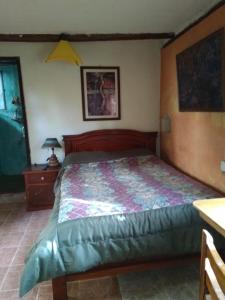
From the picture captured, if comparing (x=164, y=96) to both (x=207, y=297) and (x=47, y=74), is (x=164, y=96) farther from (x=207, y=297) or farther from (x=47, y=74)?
(x=207, y=297)

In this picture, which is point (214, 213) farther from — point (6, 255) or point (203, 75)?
point (6, 255)

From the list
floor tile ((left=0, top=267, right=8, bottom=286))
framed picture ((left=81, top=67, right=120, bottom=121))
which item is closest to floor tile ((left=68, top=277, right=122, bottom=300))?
floor tile ((left=0, top=267, right=8, bottom=286))

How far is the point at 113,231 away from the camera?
1648mm

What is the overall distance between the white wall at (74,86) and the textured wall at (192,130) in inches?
9.3

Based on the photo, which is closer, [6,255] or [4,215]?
[6,255]

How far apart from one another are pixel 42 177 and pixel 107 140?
3.47 feet

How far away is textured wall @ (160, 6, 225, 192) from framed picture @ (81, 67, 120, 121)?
2.30 ft

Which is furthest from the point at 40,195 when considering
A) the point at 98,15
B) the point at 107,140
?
the point at 98,15

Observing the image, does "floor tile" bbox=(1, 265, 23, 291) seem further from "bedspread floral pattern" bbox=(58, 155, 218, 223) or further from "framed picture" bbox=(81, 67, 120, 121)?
"framed picture" bbox=(81, 67, 120, 121)

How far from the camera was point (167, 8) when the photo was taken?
247cm

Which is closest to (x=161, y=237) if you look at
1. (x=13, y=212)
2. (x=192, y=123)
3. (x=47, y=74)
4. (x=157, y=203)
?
(x=157, y=203)

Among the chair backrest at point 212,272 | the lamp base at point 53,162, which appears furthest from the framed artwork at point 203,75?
the lamp base at point 53,162

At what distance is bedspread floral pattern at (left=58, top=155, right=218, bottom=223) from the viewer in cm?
187

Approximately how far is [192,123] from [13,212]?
8.24ft
